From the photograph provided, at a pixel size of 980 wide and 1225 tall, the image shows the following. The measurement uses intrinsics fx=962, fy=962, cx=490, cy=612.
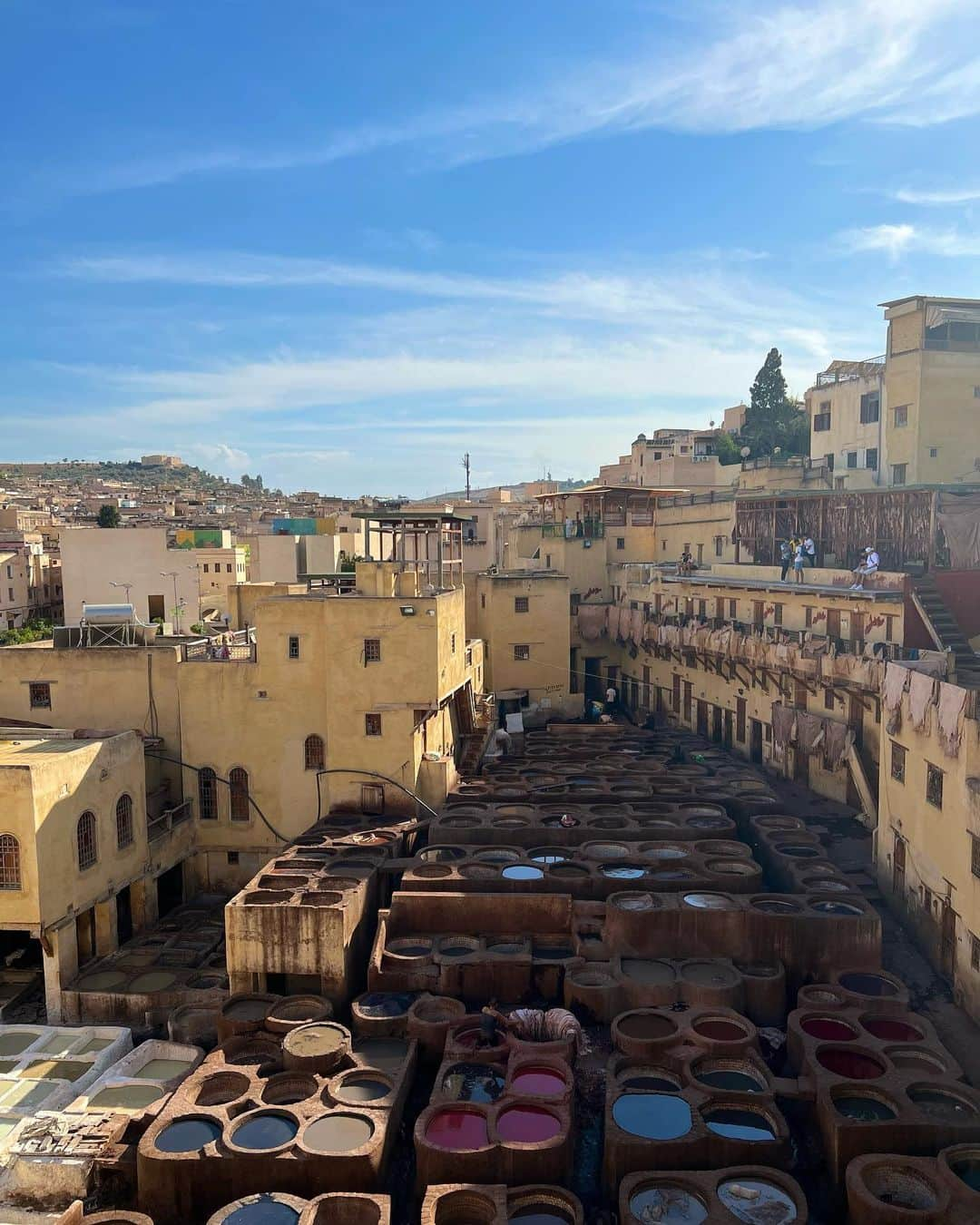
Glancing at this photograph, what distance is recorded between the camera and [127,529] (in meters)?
56.6

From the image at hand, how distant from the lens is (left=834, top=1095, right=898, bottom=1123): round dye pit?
608 inches

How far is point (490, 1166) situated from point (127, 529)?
48690 millimetres

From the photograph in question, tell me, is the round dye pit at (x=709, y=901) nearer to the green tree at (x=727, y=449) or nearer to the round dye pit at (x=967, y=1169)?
the round dye pit at (x=967, y=1169)

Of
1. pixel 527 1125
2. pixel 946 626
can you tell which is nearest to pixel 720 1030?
pixel 527 1125

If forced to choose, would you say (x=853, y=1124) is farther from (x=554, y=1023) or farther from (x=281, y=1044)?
(x=281, y=1044)

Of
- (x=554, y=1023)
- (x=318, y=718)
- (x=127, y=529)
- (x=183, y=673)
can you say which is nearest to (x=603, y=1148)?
(x=554, y=1023)

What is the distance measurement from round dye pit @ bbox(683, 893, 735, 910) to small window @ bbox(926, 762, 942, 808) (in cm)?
473

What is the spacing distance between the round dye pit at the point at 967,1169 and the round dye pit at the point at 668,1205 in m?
3.97

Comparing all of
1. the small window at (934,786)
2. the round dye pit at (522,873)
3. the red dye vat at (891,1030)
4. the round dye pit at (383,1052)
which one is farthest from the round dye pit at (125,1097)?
the small window at (934,786)

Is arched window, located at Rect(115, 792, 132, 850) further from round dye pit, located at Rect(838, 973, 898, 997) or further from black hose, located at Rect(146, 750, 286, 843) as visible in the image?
round dye pit, located at Rect(838, 973, 898, 997)

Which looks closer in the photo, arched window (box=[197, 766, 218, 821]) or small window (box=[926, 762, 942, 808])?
small window (box=[926, 762, 942, 808])

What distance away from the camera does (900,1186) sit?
1419 cm

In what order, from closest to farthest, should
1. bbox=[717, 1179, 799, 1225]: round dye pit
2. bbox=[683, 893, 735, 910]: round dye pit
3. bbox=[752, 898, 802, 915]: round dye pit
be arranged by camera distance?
bbox=[717, 1179, 799, 1225]: round dye pit, bbox=[683, 893, 735, 910]: round dye pit, bbox=[752, 898, 802, 915]: round dye pit

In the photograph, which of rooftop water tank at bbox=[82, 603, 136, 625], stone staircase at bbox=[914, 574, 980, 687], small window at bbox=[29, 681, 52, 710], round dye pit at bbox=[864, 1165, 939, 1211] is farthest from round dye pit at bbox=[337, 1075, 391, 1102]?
rooftop water tank at bbox=[82, 603, 136, 625]
